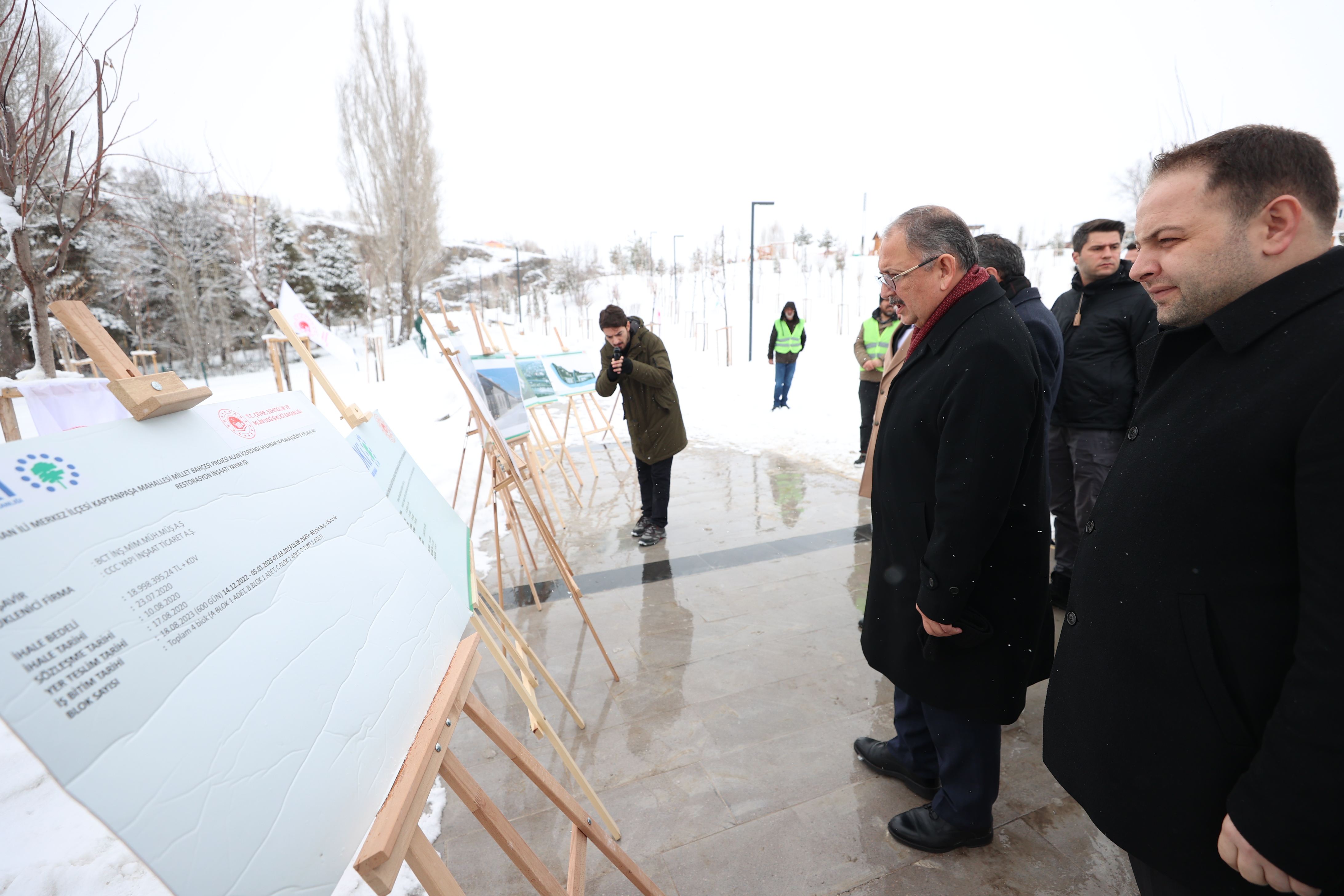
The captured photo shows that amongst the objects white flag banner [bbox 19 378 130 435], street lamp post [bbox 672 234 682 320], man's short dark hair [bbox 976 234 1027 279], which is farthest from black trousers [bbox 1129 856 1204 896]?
street lamp post [bbox 672 234 682 320]

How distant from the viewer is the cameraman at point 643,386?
401 centimetres

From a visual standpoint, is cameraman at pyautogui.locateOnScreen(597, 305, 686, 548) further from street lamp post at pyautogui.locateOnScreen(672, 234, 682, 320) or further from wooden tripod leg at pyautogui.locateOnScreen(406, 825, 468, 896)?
street lamp post at pyautogui.locateOnScreen(672, 234, 682, 320)

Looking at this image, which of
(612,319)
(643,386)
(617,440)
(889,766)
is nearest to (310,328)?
(612,319)

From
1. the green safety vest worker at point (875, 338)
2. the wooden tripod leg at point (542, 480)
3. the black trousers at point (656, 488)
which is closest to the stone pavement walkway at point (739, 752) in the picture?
the black trousers at point (656, 488)

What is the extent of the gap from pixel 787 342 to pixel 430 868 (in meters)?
8.30

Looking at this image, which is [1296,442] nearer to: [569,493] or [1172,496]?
[1172,496]

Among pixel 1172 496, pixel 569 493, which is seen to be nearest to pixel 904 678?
pixel 1172 496

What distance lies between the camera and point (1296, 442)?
85 centimetres

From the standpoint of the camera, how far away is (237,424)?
4.19 feet

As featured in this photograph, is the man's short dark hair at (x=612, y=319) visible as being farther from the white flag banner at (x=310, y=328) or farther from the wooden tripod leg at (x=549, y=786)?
the wooden tripod leg at (x=549, y=786)

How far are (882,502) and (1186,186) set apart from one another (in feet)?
3.52

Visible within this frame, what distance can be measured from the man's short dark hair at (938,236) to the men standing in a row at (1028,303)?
106 centimetres

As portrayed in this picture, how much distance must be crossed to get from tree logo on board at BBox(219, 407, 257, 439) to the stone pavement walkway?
1.54 m

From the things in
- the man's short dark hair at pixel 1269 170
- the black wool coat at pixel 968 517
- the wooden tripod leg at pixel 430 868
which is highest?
the man's short dark hair at pixel 1269 170
